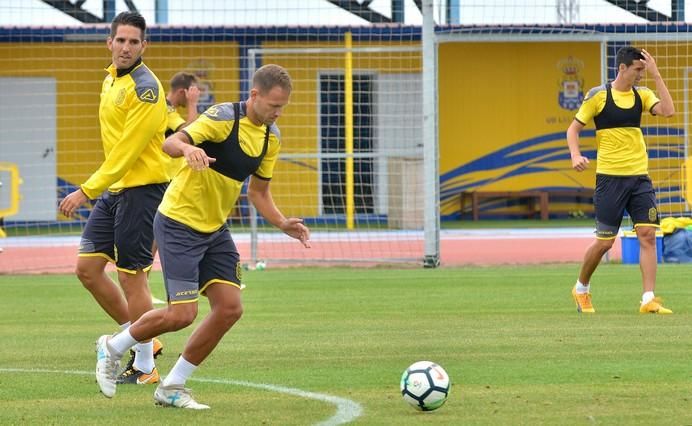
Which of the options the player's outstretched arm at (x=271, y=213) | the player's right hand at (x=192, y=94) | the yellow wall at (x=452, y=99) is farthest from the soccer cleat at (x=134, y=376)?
the yellow wall at (x=452, y=99)

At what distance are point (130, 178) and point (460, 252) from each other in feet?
43.8

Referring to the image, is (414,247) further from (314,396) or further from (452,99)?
(314,396)

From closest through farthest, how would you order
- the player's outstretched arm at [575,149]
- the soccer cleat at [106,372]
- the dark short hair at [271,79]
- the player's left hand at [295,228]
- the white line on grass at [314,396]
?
the white line on grass at [314,396]
the dark short hair at [271,79]
the soccer cleat at [106,372]
the player's left hand at [295,228]
the player's outstretched arm at [575,149]

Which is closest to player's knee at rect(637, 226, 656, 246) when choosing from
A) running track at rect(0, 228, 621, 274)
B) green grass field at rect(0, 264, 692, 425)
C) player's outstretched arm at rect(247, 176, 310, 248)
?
green grass field at rect(0, 264, 692, 425)

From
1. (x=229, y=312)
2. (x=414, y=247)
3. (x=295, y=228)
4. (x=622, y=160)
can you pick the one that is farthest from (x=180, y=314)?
(x=414, y=247)

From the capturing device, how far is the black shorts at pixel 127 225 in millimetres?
8570

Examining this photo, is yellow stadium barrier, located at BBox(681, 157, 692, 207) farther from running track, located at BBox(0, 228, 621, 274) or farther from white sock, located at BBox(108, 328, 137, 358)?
white sock, located at BBox(108, 328, 137, 358)

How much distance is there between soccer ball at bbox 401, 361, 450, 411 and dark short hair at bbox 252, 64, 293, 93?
167 centimetres

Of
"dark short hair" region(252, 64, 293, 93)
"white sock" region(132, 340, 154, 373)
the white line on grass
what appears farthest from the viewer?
"white sock" region(132, 340, 154, 373)

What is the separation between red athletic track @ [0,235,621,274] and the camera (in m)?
19.5

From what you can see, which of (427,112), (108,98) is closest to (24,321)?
(108,98)

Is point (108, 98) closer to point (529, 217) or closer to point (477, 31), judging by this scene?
point (477, 31)

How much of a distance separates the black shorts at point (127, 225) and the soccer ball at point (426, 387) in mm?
2257

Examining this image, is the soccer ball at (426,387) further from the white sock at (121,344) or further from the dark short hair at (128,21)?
the dark short hair at (128,21)
